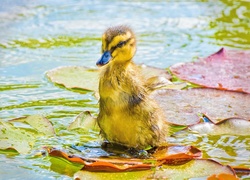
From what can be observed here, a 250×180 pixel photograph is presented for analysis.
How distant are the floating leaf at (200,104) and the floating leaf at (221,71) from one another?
0.11 metres

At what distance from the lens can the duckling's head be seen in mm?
3404

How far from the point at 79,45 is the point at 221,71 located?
3.71ft

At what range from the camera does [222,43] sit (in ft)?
17.5

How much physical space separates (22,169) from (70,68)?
1412mm

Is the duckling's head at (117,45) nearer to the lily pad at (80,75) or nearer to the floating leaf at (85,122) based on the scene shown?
the floating leaf at (85,122)

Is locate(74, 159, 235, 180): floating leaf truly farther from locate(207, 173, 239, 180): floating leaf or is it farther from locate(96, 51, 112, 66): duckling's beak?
locate(96, 51, 112, 66): duckling's beak

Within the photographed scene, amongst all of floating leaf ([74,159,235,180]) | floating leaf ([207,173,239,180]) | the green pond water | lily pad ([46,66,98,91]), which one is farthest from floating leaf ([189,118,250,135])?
lily pad ([46,66,98,91])

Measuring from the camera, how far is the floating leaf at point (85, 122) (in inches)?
150

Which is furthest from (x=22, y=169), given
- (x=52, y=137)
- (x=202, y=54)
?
(x=202, y=54)

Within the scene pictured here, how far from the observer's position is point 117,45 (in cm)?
343

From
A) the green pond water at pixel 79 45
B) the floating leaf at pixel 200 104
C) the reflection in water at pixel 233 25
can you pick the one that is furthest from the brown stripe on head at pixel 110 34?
the reflection in water at pixel 233 25

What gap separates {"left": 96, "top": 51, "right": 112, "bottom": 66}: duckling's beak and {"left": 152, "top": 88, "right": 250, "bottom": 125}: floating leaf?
0.69 metres

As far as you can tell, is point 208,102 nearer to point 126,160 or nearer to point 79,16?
point 126,160

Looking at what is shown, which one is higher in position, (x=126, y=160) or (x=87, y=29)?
(x=87, y=29)
